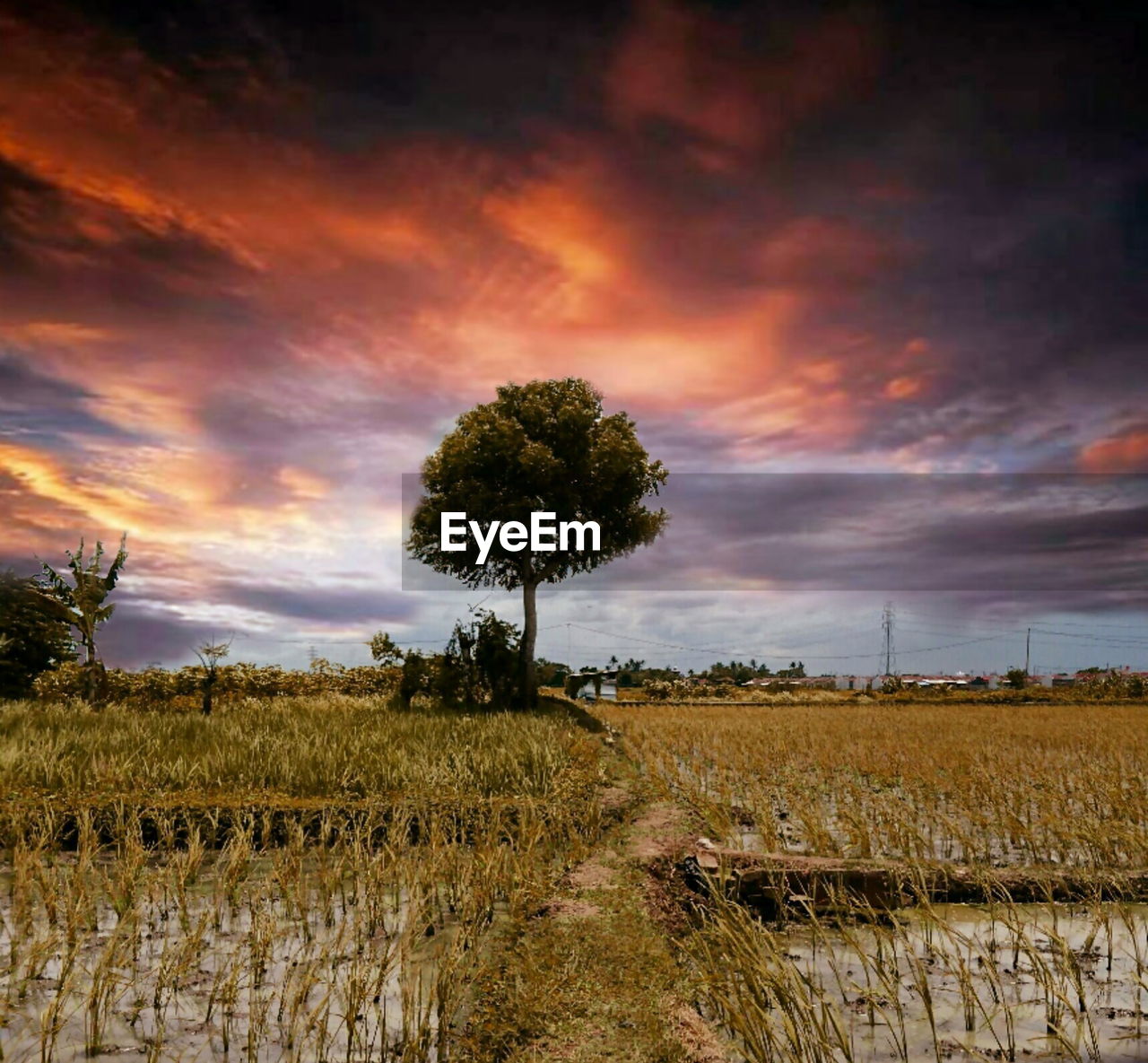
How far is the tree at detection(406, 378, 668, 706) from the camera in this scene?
22172 millimetres

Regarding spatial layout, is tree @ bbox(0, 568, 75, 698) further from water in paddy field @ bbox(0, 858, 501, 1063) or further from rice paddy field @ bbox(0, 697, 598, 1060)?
water in paddy field @ bbox(0, 858, 501, 1063)

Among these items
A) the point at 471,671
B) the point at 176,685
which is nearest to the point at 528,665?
the point at 471,671

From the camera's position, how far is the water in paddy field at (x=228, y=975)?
4227 mm

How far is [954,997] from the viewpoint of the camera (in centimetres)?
506

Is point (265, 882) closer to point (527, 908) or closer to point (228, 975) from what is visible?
point (228, 975)

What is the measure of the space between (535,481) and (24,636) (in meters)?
17.7

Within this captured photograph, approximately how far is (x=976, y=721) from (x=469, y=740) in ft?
62.7

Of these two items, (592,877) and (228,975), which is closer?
(228,975)

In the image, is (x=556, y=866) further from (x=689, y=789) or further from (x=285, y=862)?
(x=689, y=789)

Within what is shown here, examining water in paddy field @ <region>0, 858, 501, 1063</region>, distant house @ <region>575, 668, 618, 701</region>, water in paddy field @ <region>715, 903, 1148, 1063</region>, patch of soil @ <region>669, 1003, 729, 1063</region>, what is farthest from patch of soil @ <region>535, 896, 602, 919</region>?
distant house @ <region>575, 668, 618, 701</region>

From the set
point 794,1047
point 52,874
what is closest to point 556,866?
point 794,1047

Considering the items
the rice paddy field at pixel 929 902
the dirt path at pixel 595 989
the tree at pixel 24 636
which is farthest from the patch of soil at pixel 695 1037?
A: the tree at pixel 24 636

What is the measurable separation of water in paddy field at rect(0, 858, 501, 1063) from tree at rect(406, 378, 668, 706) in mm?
15678
